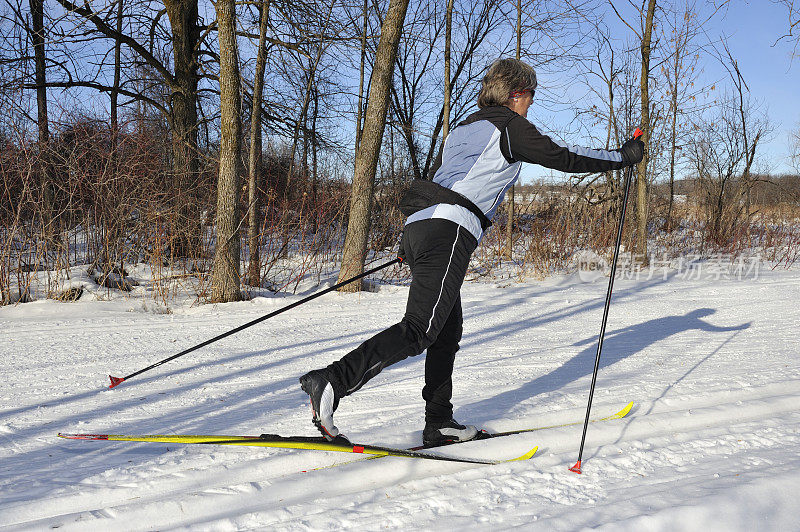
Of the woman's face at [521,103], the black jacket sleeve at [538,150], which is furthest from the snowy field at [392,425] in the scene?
the woman's face at [521,103]

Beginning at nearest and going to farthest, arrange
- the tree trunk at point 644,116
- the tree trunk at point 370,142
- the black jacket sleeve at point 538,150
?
1. the black jacket sleeve at point 538,150
2. the tree trunk at point 370,142
3. the tree trunk at point 644,116

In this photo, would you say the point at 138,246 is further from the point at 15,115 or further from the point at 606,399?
the point at 606,399

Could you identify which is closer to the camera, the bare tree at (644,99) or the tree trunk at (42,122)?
the tree trunk at (42,122)

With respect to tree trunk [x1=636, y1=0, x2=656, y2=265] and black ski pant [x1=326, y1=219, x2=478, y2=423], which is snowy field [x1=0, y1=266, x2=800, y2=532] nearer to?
black ski pant [x1=326, y1=219, x2=478, y2=423]

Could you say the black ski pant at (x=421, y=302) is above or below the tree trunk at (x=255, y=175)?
below

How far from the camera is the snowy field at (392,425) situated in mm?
1937

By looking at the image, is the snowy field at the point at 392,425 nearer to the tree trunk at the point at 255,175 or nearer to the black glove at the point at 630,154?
the black glove at the point at 630,154

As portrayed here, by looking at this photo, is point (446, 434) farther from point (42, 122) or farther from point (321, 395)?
point (42, 122)

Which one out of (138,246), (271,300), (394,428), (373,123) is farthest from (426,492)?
(138,246)

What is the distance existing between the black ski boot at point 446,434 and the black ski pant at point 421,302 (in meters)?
0.51

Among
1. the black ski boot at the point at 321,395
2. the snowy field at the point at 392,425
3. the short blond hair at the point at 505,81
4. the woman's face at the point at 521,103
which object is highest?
the short blond hair at the point at 505,81

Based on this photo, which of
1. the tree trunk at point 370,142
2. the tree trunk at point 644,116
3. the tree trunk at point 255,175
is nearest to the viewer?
the tree trunk at point 370,142

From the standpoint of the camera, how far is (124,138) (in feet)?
25.9

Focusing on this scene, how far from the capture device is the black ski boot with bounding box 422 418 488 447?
266cm
